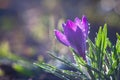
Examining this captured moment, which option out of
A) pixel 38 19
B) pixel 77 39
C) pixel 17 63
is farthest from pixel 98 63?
pixel 38 19

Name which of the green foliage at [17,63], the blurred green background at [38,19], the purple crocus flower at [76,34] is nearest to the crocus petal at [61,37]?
the purple crocus flower at [76,34]

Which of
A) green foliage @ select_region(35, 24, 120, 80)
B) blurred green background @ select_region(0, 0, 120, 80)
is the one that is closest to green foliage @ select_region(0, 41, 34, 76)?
blurred green background @ select_region(0, 0, 120, 80)

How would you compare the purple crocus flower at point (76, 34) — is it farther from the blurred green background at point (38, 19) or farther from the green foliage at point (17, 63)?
the blurred green background at point (38, 19)

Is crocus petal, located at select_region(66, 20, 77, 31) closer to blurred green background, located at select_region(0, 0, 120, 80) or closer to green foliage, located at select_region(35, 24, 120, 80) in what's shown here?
green foliage, located at select_region(35, 24, 120, 80)

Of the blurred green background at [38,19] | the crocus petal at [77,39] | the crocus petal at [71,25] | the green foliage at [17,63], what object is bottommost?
the crocus petal at [77,39]

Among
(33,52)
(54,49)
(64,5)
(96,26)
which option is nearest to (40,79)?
(54,49)

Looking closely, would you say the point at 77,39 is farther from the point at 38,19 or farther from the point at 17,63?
the point at 38,19
